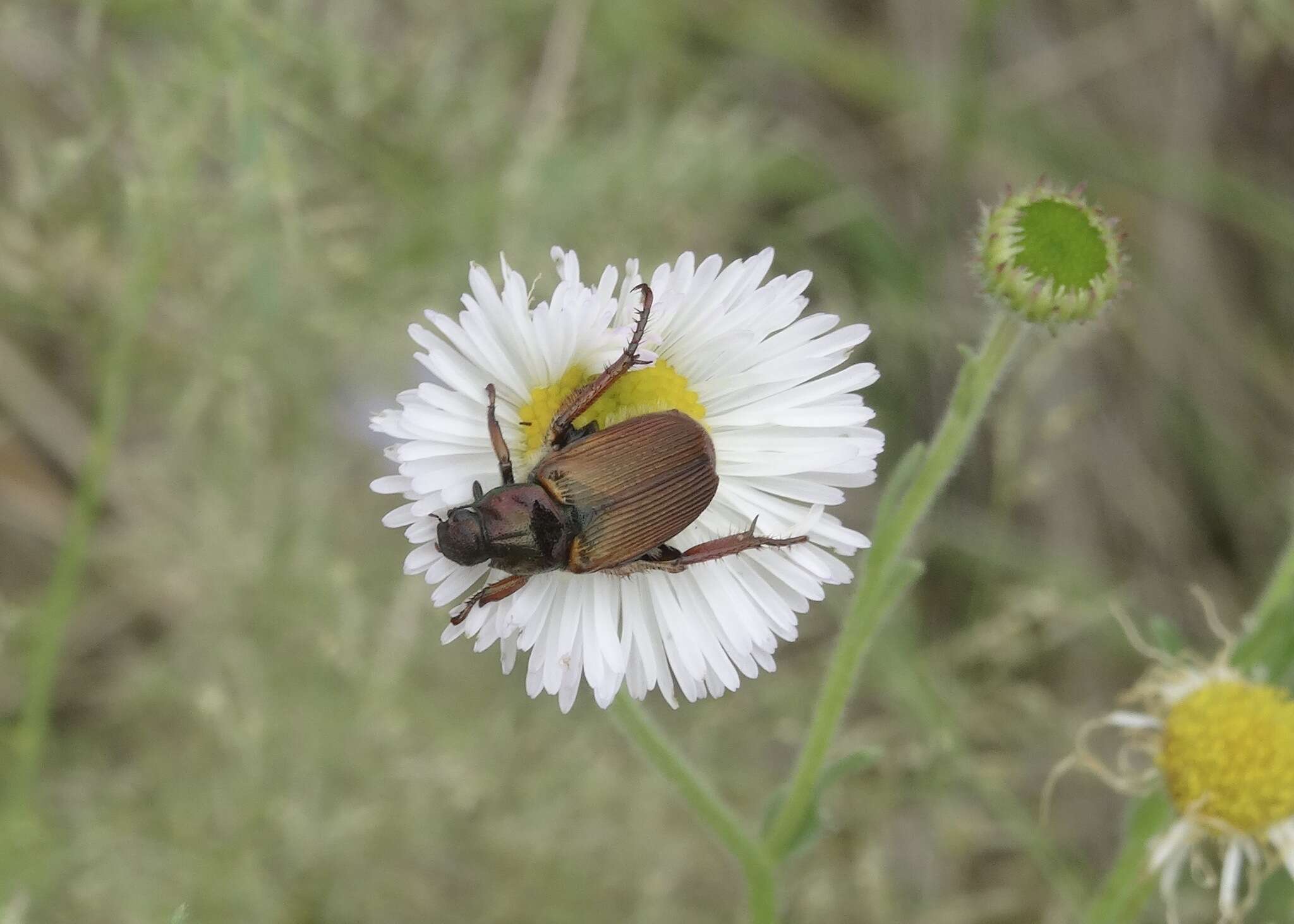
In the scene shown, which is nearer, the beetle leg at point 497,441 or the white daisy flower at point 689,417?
the white daisy flower at point 689,417

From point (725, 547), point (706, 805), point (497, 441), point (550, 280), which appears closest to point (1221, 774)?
point (706, 805)

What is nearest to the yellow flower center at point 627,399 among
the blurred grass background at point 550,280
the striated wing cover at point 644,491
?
the striated wing cover at point 644,491

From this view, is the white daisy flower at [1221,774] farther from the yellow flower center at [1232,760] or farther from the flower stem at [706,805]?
the flower stem at [706,805]

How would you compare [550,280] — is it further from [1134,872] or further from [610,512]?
[1134,872]

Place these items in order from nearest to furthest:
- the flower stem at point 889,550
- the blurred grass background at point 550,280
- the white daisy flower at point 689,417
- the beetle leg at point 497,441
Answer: the white daisy flower at point 689,417 → the beetle leg at point 497,441 → the flower stem at point 889,550 → the blurred grass background at point 550,280

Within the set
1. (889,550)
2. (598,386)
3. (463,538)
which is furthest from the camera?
(889,550)

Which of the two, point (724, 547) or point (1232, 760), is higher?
point (724, 547)

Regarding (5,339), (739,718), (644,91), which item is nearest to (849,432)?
(739,718)

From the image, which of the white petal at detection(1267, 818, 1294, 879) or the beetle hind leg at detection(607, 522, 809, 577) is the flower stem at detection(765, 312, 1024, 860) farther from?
the white petal at detection(1267, 818, 1294, 879)
